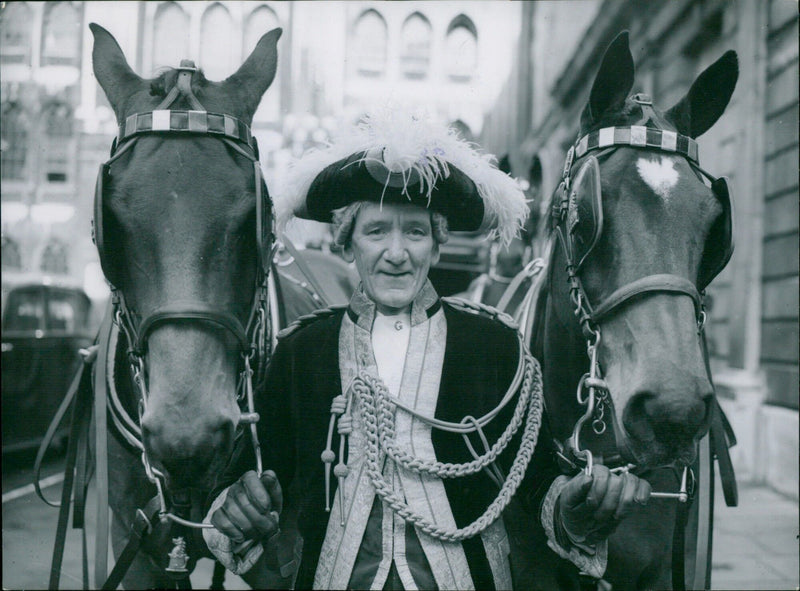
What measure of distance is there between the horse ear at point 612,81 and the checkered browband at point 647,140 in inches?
3.8

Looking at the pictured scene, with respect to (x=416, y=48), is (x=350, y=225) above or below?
below

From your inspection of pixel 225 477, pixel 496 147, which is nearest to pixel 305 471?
pixel 225 477

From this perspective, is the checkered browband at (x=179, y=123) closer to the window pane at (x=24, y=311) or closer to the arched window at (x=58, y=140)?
the window pane at (x=24, y=311)

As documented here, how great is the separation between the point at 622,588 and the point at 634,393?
2.56ft

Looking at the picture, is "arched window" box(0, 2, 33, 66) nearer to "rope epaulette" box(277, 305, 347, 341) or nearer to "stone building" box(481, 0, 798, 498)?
"rope epaulette" box(277, 305, 347, 341)

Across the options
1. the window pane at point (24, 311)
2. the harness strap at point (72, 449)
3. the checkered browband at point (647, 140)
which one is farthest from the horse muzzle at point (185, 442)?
the window pane at point (24, 311)

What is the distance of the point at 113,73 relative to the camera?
6.53 feet

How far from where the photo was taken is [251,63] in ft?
6.73

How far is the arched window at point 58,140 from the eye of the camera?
10987 mm

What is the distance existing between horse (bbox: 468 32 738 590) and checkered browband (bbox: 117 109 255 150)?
924 millimetres

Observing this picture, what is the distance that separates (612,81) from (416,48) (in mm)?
10496

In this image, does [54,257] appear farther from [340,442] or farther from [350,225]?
[340,442]

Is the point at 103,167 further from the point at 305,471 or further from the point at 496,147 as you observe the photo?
the point at 496,147

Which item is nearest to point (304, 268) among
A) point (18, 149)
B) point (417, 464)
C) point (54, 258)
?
point (417, 464)
